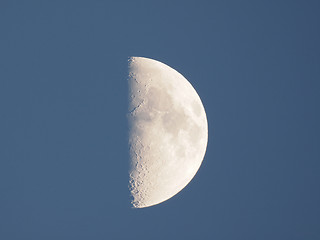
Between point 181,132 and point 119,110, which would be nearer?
point 119,110

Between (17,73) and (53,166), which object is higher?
(17,73)

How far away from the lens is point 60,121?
8602 millimetres

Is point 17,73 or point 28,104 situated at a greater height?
point 17,73

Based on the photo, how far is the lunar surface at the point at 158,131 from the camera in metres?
9.05

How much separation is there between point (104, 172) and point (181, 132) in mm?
2148

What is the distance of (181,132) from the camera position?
9.50 metres

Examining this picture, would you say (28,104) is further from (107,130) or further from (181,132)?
(181,132)

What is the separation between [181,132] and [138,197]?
196cm

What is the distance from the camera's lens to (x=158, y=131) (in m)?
9.12

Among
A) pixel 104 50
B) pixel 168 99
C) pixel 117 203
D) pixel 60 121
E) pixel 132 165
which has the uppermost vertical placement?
pixel 104 50

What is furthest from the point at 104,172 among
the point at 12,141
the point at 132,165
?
the point at 12,141

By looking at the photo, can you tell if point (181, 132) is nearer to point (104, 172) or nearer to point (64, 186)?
point (104, 172)

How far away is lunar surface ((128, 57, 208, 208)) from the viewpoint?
9.05 m

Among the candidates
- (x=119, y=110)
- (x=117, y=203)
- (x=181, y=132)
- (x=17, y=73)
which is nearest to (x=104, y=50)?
(x=119, y=110)
